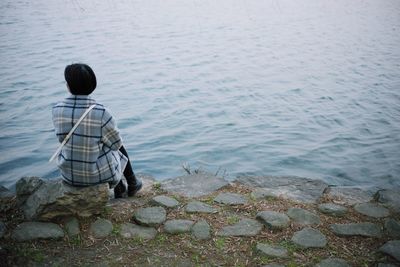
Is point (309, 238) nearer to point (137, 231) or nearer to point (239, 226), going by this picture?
point (239, 226)

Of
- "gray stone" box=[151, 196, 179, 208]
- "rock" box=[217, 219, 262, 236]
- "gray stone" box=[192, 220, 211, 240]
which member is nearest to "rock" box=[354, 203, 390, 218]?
"rock" box=[217, 219, 262, 236]

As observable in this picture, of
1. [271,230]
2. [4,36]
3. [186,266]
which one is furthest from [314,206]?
→ [4,36]

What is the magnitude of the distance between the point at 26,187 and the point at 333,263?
3.65 meters

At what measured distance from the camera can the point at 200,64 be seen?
13805 millimetres

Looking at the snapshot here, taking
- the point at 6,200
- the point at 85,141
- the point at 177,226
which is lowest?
the point at 177,226

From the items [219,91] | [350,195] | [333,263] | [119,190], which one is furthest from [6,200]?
[219,91]

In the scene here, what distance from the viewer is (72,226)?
4152 millimetres

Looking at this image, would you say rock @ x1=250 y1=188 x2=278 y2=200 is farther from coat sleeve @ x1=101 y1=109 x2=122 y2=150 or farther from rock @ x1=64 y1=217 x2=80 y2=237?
rock @ x1=64 y1=217 x2=80 y2=237

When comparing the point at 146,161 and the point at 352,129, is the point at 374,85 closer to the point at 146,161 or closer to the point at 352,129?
the point at 352,129

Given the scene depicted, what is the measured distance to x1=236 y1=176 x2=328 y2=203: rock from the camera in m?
5.72

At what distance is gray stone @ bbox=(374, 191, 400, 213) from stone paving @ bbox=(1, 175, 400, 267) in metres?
0.26

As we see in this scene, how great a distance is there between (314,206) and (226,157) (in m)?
2.86

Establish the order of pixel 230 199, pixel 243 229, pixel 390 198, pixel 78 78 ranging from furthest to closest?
pixel 390 198
pixel 230 199
pixel 243 229
pixel 78 78

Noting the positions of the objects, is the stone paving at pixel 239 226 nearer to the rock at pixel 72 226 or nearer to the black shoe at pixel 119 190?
the rock at pixel 72 226
